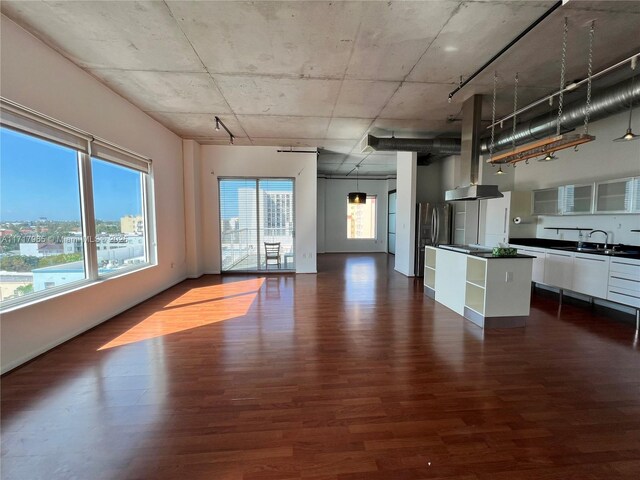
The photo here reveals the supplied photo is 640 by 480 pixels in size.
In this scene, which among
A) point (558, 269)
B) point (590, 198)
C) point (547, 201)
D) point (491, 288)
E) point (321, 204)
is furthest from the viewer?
point (321, 204)

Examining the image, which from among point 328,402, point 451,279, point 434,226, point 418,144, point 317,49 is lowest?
point 328,402

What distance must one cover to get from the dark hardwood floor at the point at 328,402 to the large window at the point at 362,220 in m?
7.50

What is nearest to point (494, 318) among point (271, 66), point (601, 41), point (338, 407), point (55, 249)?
point (338, 407)

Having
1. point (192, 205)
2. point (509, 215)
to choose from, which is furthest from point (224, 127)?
point (509, 215)

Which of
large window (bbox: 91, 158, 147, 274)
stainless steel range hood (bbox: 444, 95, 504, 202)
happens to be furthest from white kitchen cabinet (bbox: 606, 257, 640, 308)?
large window (bbox: 91, 158, 147, 274)

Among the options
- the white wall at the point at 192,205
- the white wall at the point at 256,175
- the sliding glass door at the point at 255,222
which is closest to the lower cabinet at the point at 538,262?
the white wall at the point at 256,175

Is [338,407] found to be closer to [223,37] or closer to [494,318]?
[494,318]

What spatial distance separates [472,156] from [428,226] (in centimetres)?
256

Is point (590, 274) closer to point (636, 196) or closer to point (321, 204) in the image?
point (636, 196)

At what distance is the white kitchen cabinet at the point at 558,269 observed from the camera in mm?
4371

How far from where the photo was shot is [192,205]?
639 cm

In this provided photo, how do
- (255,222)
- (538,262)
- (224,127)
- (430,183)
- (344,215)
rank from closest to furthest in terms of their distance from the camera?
(538,262) < (224,127) < (255,222) < (430,183) < (344,215)

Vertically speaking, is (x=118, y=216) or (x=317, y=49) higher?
(x=317, y=49)

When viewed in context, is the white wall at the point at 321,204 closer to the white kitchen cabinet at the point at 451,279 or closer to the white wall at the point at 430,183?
the white wall at the point at 430,183
